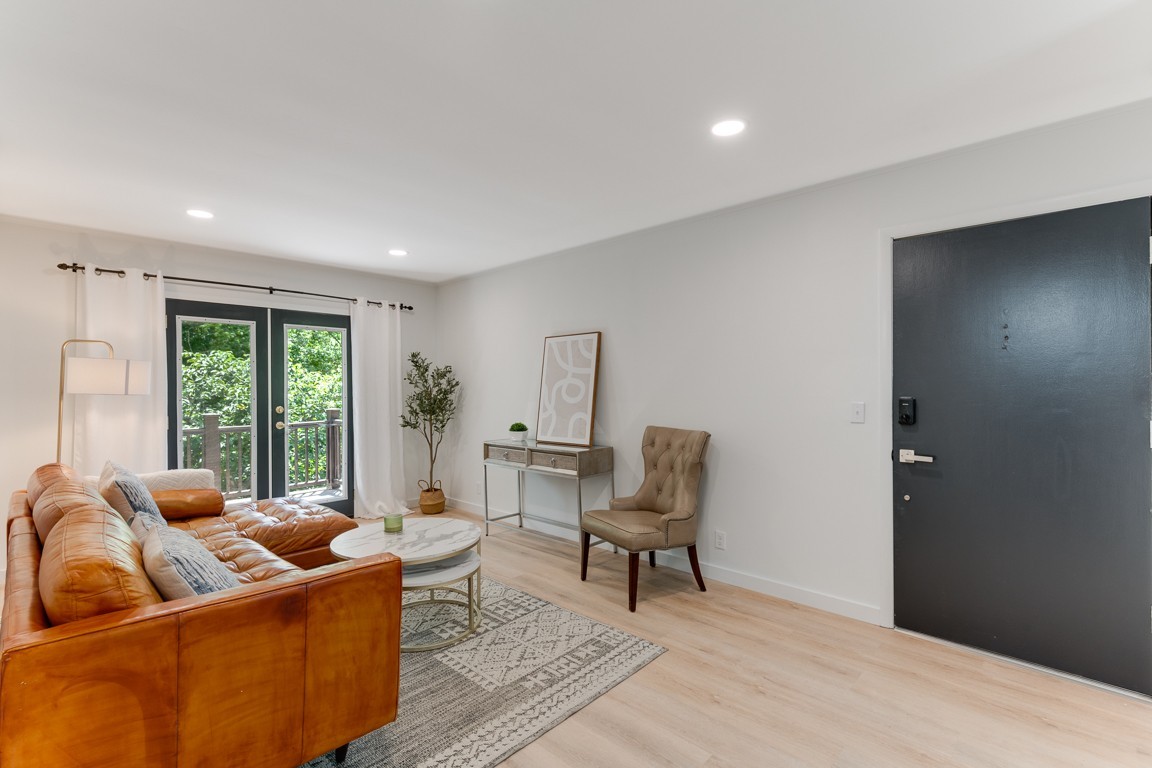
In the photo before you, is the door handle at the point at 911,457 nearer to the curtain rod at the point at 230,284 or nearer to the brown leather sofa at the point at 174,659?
the brown leather sofa at the point at 174,659

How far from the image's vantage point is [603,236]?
4.19 metres

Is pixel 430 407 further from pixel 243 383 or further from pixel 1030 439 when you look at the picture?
pixel 1030 439

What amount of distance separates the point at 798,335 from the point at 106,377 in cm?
446

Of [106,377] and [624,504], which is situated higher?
[106,377]

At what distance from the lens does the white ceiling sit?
1.66 m

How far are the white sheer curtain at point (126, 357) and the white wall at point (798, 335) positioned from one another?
334cm

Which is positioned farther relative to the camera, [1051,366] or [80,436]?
[80,436]

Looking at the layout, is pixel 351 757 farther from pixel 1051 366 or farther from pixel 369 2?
pixel 1051 366

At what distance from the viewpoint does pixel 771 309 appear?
3.33m

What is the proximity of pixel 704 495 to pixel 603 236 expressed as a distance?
2.15 meters

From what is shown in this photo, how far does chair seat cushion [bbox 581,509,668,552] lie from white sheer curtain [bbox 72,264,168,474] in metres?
3.40

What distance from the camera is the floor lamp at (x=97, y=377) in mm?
3314

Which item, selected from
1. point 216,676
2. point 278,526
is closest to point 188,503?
point 278,526

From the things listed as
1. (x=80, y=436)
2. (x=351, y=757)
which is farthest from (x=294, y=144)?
(x=80, y=436)
